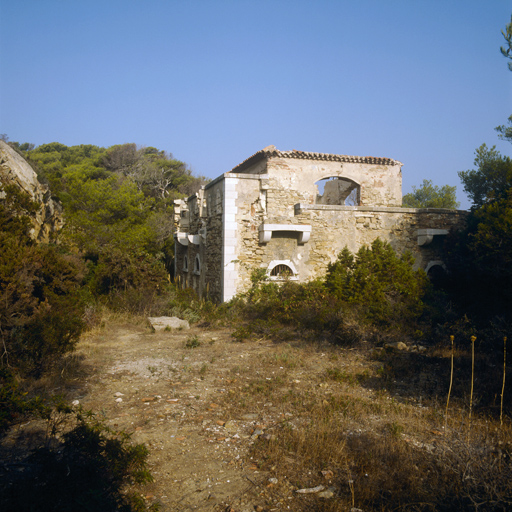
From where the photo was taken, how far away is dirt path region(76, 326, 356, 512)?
3244 millimetres

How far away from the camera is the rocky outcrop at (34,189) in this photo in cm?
1141

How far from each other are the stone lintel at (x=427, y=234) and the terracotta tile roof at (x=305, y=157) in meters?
5.17

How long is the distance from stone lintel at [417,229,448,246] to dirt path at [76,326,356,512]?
600cm

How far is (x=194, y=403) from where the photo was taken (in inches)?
200

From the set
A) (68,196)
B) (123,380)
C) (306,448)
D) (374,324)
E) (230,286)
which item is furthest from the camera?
(68,196)

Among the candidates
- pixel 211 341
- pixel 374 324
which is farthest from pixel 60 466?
pixel 374 324

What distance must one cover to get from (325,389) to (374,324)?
3103 millimetres

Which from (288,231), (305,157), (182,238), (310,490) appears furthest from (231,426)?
(305,157)

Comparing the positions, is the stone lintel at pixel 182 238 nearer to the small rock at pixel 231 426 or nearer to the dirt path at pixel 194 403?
the dirt path at pixel 194 403

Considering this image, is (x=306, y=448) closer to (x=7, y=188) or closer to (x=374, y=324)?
(x=374, y=324)

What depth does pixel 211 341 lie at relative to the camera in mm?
8516

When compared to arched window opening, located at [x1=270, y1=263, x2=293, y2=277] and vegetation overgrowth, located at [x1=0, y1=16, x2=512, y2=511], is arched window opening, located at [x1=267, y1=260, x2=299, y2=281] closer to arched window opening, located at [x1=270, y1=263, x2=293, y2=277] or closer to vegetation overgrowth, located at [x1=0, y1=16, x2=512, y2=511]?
arched window opening, located at [x1=270, y1=263, x2=293, y2=277]

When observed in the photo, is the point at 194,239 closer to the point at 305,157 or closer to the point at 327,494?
the point at 305,157

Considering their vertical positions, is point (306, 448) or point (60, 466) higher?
point (60, 466)
